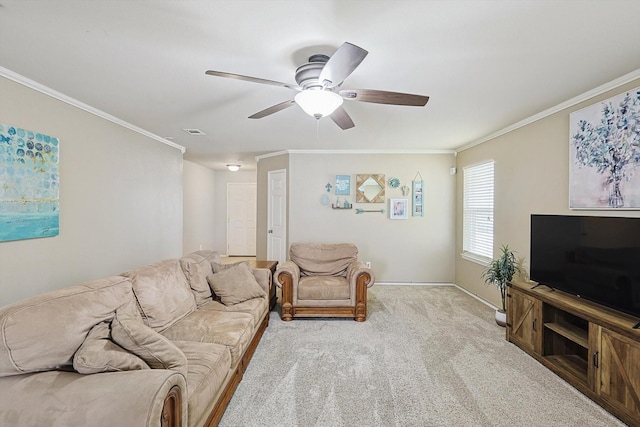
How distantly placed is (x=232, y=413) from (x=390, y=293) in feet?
11.3

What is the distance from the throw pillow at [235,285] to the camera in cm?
304

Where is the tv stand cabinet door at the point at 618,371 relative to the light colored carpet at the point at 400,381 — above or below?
above

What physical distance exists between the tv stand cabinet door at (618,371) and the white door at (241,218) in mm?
7444

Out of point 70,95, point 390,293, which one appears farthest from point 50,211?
point 390,293

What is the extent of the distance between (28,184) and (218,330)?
2.06 metres

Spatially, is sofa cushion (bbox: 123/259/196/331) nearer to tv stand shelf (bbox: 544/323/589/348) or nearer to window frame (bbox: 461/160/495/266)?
tv stand shelf (bbox: 544/323/589/348)

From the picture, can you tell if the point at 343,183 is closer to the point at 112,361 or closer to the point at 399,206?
the point at 399,206

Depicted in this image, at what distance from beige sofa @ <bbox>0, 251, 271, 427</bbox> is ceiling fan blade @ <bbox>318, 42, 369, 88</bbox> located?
1.73 metres

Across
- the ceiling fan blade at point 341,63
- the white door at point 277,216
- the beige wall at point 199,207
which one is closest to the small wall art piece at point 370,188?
the white door at point 277,216

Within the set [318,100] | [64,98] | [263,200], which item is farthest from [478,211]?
[64,98]

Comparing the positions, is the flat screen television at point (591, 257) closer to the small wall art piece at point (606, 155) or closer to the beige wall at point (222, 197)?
the small wall art piece at point (606, 155)

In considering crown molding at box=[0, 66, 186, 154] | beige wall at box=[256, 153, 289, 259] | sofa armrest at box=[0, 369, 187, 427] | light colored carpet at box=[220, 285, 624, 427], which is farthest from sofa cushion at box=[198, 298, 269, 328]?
beige wall at box=[256, 153, 289, 259]

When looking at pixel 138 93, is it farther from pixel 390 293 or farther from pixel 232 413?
pixel 390 293

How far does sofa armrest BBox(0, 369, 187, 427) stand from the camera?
1201 millimetres
